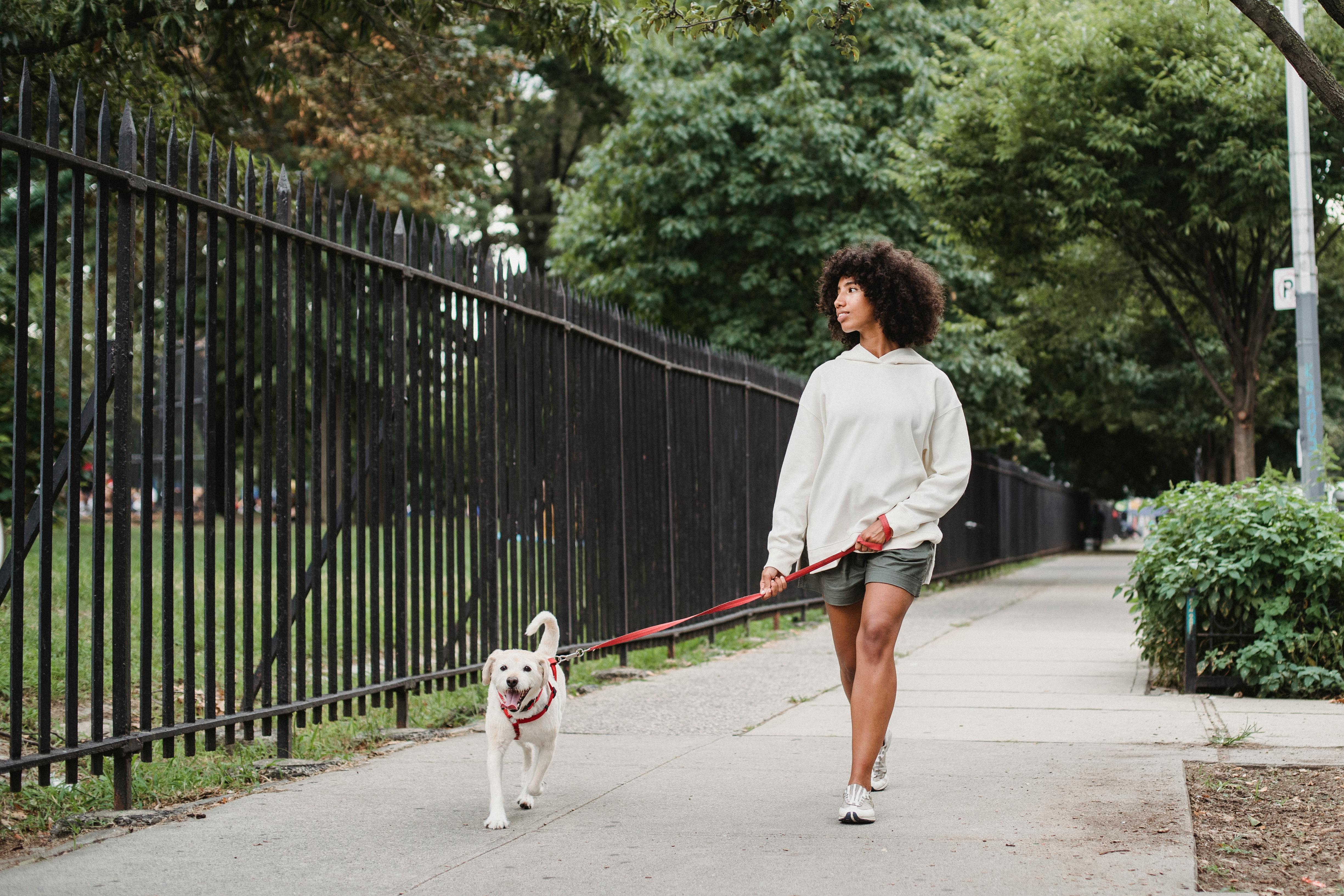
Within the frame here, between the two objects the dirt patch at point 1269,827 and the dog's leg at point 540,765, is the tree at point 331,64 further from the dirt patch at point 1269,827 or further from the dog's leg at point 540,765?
the dirt patch at point 1269,827

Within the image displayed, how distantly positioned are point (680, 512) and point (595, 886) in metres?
6.22

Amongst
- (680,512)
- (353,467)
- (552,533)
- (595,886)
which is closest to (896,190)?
(680,512)

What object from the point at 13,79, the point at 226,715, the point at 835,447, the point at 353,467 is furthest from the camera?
the point at 13,79

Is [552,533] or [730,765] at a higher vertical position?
[552,533]

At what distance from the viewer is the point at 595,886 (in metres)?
3.52

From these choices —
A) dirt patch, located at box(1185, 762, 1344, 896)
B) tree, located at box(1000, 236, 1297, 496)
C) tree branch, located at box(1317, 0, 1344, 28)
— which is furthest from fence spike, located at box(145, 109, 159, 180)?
tree, located at box(1000, 236, 1297, 496)

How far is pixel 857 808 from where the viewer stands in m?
4.21

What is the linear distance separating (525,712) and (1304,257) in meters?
9.60

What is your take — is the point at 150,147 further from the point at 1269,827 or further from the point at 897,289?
the point at 1269,827

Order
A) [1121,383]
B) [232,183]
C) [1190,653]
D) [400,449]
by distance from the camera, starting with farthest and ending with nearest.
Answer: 1. [1121,383]
2. [1190,653]
3. [400,449]
4. [232,183]

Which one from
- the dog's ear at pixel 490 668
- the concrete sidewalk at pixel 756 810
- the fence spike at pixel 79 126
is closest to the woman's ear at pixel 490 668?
the dog's ear at pixel 490 668

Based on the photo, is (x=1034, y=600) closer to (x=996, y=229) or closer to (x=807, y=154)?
(x=996, y=229)


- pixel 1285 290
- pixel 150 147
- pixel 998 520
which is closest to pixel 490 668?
pixel 150 147

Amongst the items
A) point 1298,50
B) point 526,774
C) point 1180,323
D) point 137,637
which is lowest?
point 526,774
